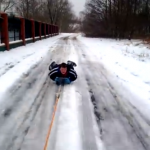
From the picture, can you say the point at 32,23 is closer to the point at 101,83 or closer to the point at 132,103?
the point at 101,83

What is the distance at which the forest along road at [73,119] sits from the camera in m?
3.93

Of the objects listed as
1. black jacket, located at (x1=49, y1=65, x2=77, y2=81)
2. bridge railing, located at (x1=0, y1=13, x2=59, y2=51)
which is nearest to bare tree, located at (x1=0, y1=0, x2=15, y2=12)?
bridge railing, located at (x1=0, y1=13, x2=59, y2=51)

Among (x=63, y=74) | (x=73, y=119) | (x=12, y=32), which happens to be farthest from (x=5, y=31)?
(x=73, y=119)

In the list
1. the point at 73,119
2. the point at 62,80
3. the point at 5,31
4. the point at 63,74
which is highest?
the point at 5,31

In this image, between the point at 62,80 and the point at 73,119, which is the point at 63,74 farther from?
the point at 73,119

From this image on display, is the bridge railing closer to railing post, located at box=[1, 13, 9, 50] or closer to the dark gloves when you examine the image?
railing post, located at box=[1, 13, 9, 50]

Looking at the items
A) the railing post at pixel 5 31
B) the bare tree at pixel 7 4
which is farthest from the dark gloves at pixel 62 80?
the bare tree at pixel 7 4

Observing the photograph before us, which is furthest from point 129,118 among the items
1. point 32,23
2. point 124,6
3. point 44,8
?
point 44,8

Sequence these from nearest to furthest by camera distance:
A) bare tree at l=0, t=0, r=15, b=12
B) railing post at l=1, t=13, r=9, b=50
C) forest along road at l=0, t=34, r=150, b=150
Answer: forest along road at l=0, t=34, r=150, b=150, railing post at l=1, t=13, r=9, b=50, bare tree at l=0, t=0, r=15, b=12

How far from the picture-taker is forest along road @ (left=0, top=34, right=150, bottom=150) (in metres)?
3.93

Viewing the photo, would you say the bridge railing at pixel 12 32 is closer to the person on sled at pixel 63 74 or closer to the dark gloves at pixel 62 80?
the person on sled at pixel 63 74

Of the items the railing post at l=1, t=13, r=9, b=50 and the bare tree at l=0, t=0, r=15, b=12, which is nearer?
the railing post at l=1, t=13, r=9, b=50

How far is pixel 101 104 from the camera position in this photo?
231 inches

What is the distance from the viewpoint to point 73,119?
4.81 meters
